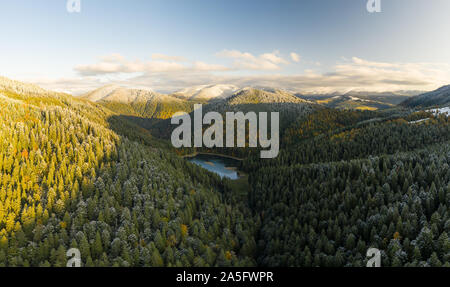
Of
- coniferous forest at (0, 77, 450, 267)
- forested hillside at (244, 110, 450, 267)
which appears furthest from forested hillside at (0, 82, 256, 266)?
forested hillside at (244, 110, 450, 267)

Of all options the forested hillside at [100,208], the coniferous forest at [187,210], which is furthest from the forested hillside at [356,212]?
the forested hillside at [100,208]

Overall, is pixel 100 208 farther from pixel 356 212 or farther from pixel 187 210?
pixel 356 212

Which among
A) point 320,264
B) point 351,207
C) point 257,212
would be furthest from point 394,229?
point 257,212

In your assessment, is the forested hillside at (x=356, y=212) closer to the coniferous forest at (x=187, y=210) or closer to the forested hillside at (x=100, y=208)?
the coniferous forest at (x=187, y=210)

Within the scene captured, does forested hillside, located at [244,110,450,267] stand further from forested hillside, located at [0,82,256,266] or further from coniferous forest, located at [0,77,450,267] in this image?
forested hillside, located at [0,82,256,266]
